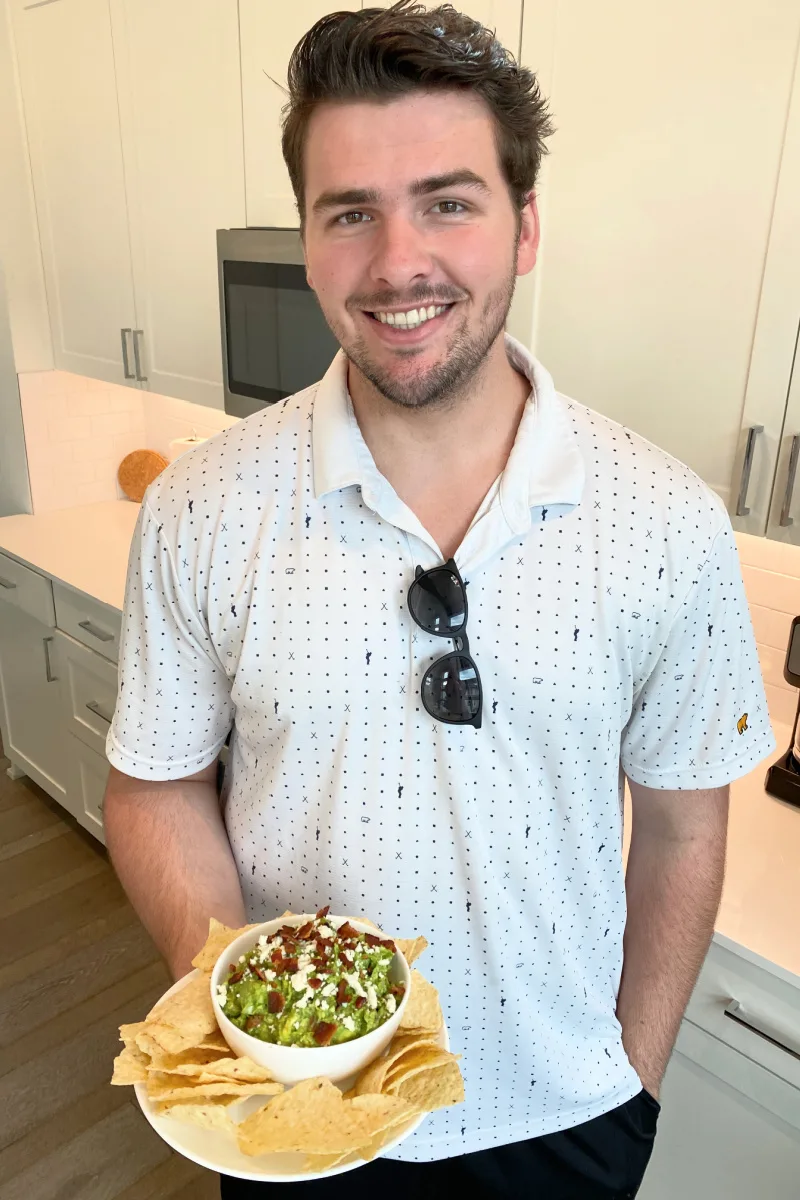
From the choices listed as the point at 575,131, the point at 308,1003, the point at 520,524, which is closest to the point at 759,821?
the point at 520,524

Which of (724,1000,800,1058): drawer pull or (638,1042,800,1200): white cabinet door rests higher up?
(724,1000,800,1058): drawer pull

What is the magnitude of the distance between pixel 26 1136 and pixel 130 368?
206 centimetres

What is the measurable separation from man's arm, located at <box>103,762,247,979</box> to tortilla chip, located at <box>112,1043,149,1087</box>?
0.74 feet

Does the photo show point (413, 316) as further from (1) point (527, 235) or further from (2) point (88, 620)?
(2) point (88, 620)

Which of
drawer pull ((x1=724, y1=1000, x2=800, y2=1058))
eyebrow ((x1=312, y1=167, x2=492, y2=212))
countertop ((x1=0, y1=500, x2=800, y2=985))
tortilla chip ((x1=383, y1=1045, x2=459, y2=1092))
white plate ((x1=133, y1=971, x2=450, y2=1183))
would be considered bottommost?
drawer pull ((x1=724, y1=1000, x2=800, y2=1058))

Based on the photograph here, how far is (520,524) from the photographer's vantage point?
967mm

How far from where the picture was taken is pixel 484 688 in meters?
0.97

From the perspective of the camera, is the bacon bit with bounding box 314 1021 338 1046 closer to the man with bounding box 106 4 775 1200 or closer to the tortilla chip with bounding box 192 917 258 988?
the tortilla chip with bounding box 192 917 258 988

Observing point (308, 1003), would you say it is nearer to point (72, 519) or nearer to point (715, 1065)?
point (715, 1065)

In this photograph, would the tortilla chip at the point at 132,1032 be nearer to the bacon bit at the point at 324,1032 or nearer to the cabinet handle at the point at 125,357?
→ the bacon bit at the point at 324,1032

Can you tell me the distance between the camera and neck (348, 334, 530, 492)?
3.34 ft

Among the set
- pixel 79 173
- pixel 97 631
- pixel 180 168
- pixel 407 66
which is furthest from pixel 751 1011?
pixel 79 173

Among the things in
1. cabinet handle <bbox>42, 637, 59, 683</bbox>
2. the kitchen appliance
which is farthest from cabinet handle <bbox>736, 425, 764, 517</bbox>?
cabinet handle <bbox>42, 637, 59, 683</bbox>

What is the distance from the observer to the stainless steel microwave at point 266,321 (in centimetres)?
201
